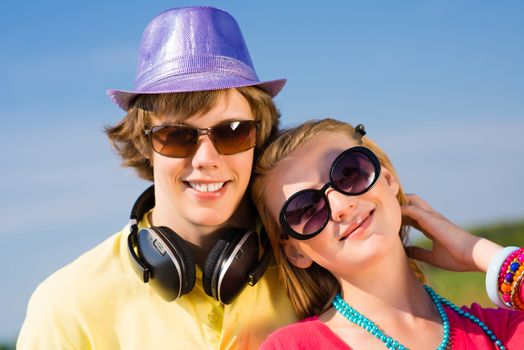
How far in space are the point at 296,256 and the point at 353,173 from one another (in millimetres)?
573

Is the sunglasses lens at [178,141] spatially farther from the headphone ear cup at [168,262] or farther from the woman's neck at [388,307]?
the woman's neck at [388,307]

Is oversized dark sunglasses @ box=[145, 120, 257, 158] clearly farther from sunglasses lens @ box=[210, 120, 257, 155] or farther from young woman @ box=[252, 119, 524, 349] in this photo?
young woman @ box=[252, 119, 524, 349]

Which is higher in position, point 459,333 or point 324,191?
point 324,191

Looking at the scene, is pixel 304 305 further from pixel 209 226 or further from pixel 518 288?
pixel 518 288

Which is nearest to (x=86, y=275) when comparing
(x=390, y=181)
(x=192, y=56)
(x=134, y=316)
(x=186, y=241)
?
(x=134, y=316)

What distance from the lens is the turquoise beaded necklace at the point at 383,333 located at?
318 centimetres

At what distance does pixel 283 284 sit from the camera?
3.68m

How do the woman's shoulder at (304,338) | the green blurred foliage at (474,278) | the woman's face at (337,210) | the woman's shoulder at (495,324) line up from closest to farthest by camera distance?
the woman's shoulder at (304,338)
the woman's face at (337,210)
the woman's shoulder at (495,324)
the green blurred foliage at (474,278)

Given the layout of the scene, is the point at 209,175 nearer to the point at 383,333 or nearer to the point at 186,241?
the point at 186,241

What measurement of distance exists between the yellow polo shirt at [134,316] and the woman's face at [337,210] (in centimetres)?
38

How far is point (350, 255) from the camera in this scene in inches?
127

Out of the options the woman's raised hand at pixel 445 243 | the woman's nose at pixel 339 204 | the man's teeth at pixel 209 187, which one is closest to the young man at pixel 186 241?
the man's teeth at pixel 209 187

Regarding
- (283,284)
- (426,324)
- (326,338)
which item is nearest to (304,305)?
(283,284)

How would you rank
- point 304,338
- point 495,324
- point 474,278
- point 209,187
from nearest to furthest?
point 304,338 → point 495,324 → point 209,187 → point 474,278
